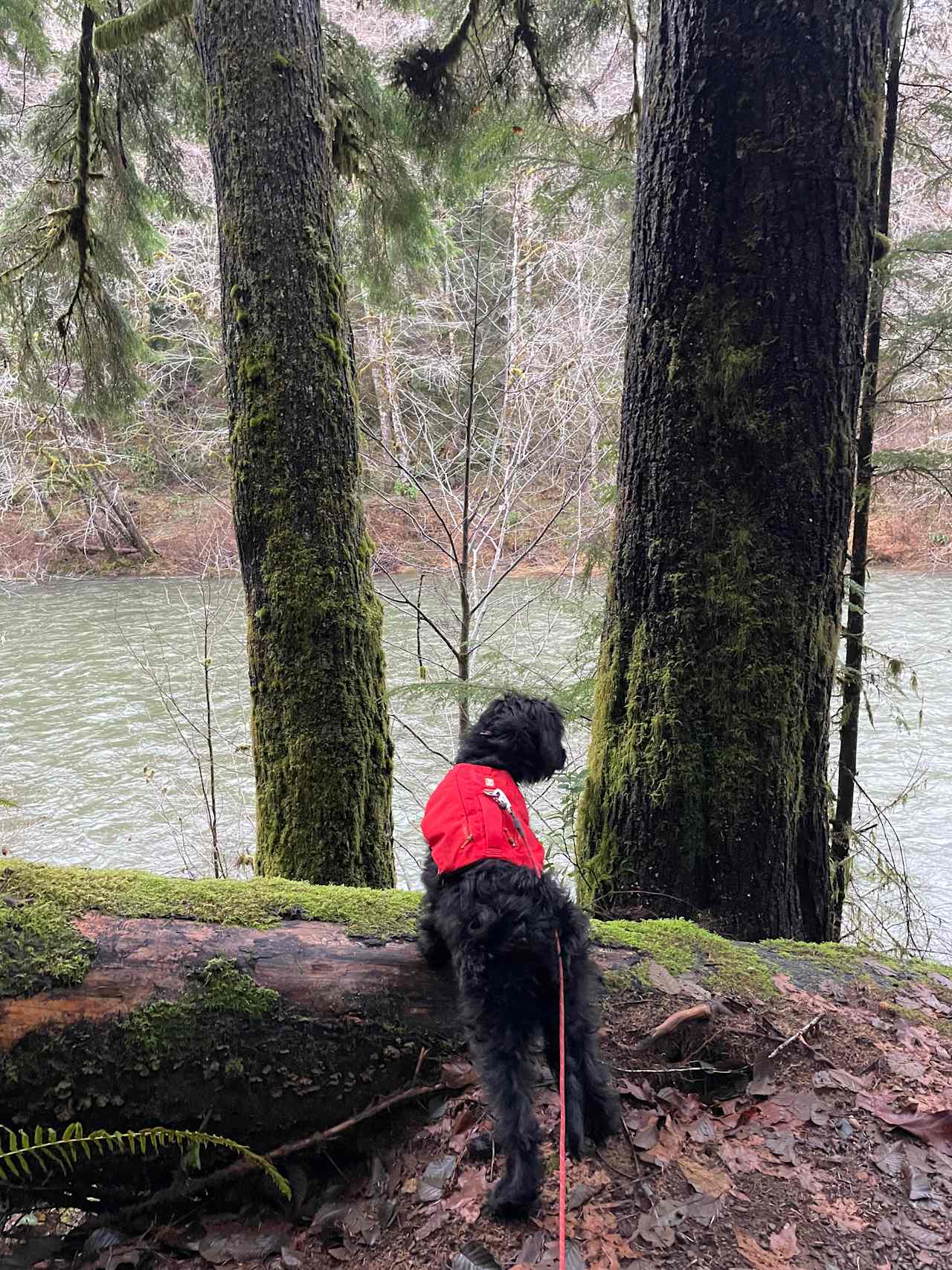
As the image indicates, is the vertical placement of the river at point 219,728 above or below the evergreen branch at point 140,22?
below

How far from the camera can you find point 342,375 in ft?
11.8

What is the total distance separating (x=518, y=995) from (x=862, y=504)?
359 cm

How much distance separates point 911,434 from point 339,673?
1163cm

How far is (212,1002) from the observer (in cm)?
205

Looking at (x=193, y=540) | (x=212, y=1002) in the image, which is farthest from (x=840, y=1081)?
(x=193, y=540)

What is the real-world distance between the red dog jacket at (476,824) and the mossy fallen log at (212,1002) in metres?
0.38

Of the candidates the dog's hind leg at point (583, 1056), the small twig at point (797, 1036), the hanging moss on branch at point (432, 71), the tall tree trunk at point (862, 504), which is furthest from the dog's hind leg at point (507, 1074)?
the hanging moss on branch at point (432, 71)

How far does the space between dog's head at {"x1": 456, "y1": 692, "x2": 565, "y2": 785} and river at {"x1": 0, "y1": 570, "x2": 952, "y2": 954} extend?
2.06 m

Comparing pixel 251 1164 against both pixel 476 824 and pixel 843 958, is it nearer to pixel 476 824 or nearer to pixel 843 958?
pixel 476 824

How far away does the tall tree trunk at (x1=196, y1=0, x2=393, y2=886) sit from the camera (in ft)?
11.1

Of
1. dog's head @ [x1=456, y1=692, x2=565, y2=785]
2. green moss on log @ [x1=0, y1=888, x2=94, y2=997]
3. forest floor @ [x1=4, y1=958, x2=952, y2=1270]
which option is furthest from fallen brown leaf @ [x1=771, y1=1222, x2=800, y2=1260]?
green moss on log @ [x1=0, y1=888, x2=94, y2=997]

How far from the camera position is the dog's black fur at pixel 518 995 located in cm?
182

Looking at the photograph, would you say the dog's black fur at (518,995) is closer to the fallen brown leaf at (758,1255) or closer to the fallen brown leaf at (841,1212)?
the fallen brown leaf at (758,1255)

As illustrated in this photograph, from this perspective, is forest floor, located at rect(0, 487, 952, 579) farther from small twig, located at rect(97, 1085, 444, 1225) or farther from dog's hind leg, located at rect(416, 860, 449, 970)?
small twig, located at rect(97, 1085, 444, 1225)
